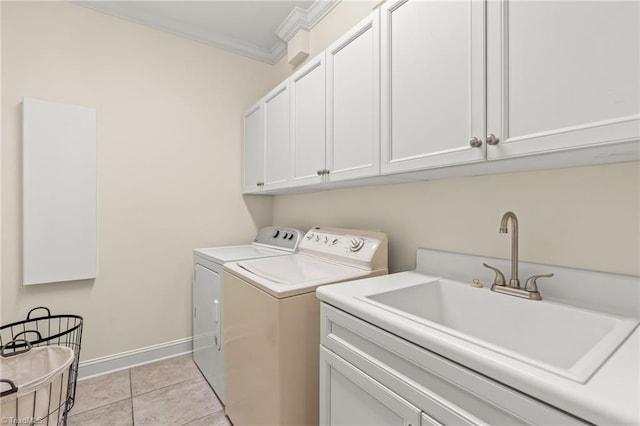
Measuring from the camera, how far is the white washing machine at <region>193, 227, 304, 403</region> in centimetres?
186

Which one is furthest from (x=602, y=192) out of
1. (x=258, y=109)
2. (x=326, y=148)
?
(x=258, y=109)

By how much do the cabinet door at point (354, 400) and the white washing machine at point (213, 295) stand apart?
36.4 inches

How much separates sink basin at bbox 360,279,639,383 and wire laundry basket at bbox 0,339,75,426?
137cm

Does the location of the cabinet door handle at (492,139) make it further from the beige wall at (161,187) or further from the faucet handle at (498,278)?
the faucet handle at (498,278)

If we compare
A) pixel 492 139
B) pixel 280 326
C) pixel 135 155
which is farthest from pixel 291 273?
pixel 135 155

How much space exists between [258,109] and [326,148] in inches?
41.7

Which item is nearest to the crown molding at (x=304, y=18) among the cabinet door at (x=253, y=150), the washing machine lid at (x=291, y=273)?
the cabinet door at (x=253, y=150)

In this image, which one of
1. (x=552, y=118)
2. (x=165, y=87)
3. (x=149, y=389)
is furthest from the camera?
(x=165, y=87)

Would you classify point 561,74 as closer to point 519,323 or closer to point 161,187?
point 519,323

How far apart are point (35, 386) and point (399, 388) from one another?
1.43 m

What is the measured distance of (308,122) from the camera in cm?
181

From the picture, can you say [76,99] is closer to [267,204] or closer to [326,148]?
[267,204]

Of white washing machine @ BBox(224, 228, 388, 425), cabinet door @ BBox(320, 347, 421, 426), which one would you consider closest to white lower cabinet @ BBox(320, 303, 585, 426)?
cabinet door @ BBox(320, 347, 421, 426)

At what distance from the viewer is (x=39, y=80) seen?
1.95m
